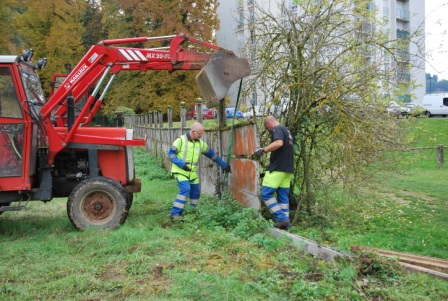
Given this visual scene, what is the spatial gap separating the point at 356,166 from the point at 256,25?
2.97 meters

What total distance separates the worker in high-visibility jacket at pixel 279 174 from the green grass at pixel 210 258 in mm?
406

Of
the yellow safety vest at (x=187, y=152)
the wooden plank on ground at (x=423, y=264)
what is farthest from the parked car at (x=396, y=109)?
the yellow safety vest at (x=187, y=152)

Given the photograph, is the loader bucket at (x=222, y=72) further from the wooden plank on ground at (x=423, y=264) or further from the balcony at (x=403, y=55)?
the wooden plank on ground at (x=423, y=264)

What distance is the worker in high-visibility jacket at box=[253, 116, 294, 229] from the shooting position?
25.8 ft

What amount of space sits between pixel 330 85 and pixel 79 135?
13.3 ft

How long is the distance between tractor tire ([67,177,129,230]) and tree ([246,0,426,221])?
2830mm

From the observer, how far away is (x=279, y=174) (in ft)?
26.2

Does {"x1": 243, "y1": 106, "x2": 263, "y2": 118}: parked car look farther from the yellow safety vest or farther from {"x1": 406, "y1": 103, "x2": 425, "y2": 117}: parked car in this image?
{"x1": 406, "y1": 103, "x2": 425, "y2": 117}: parked car

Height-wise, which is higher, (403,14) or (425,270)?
(403,14)

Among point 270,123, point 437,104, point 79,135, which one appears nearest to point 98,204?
point 79,135

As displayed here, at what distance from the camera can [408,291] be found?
5059 millimetres

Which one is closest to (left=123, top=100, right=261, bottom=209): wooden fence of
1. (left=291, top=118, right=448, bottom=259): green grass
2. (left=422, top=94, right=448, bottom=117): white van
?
(left=291, top=118, right=448, bottom=259): green grass


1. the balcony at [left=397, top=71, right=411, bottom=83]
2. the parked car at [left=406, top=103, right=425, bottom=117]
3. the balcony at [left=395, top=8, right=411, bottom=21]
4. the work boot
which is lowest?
the work boot

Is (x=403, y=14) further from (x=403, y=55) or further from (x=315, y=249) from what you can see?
(x=315, y=249)
